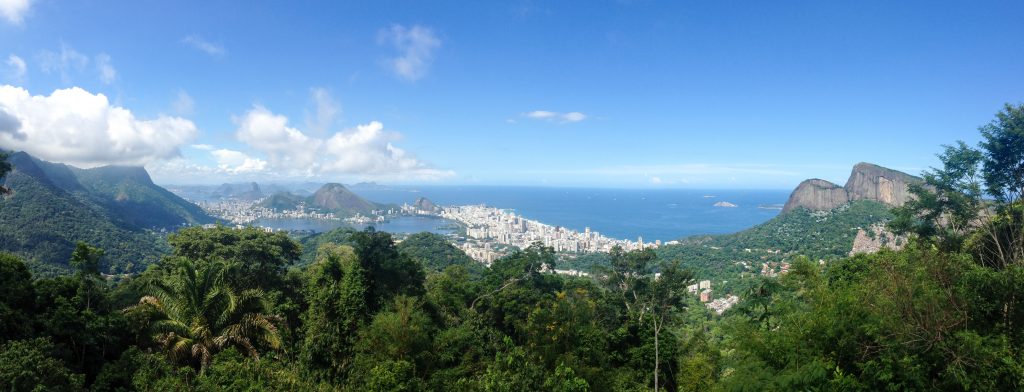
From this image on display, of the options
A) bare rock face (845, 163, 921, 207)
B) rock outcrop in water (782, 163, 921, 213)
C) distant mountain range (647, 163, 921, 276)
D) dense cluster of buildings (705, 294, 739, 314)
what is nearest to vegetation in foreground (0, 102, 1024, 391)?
dense cluster of buildings (705, 294, 739, 314)

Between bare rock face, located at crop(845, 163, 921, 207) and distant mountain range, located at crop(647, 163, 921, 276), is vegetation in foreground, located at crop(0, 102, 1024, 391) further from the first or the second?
bare rock face, located at crop(845, 163, 921, 207)

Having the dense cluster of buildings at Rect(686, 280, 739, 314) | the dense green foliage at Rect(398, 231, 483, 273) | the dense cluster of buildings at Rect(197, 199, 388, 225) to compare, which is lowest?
the dense cluster of buildings at Rect(686, 280, 739, 314)

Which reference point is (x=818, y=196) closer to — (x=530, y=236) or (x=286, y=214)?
(x=530, y=236)

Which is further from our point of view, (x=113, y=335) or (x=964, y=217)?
(x=964, y=217)

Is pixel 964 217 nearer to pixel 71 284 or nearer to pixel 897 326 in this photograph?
pixel 897 326

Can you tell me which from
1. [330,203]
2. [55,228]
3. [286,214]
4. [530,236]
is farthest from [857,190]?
[330,203]

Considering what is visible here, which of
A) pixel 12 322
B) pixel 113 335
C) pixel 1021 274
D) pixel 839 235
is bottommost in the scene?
pixel 839 235

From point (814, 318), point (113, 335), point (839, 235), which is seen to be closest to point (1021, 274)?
point (814, 318)
